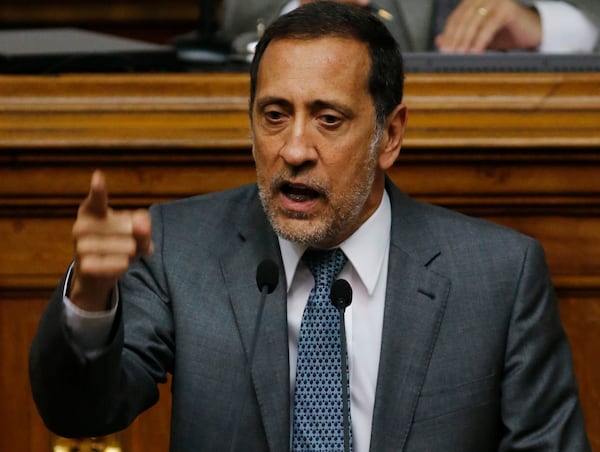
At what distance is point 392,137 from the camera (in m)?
1.65

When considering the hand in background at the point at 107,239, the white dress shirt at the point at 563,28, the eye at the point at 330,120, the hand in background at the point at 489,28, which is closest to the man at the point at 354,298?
the eye at the point at 330,120

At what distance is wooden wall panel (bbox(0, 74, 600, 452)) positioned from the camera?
1829 mm

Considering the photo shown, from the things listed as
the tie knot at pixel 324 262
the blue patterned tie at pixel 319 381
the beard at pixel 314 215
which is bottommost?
the blue patterned tie at pixel 319 381

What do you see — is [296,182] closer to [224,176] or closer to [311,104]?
[311,104]

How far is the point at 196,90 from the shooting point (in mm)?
1928

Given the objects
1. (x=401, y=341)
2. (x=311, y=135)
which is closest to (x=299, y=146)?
(x=311, y=135)

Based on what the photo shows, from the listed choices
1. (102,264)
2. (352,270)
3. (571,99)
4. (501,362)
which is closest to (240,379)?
(352,270)

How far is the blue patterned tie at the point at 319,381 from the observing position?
153 centimetres

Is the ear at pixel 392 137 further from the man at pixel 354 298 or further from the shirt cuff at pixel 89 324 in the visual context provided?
the shirt cuff at pixel 89 324

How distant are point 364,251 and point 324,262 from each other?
0.17 ft

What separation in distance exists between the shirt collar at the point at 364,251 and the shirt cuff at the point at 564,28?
74cm

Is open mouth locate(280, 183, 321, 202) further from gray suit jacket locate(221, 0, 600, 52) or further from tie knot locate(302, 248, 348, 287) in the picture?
gray suit jacket locate(221, 0, 600, 52)

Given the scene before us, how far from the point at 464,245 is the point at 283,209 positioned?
0.27m

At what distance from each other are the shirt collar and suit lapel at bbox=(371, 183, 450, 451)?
18 mm
